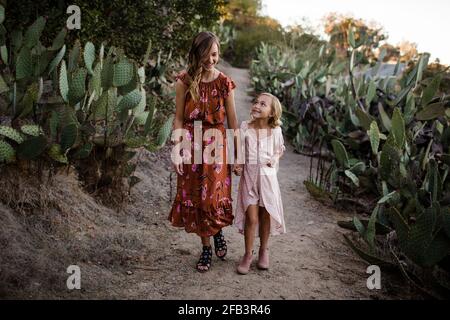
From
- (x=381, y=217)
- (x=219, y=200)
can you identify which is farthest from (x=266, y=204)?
(x=381, y=217)

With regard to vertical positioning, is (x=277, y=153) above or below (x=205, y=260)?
above

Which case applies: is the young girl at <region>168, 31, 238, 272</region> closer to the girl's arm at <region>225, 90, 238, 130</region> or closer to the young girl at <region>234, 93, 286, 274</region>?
the girl's arm at <region>225, 90, 238, 130</region>

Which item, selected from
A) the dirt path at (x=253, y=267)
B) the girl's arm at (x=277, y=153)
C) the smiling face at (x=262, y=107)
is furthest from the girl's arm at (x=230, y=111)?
the dirt path at (x=253, y=267)

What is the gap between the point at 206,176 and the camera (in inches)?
118

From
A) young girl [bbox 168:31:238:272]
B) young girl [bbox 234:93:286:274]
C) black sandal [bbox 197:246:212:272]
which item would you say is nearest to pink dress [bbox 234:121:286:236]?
young girl [bbox 234:93:286:274]

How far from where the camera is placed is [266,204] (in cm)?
294

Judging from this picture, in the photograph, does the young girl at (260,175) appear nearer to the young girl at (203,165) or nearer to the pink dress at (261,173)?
the pink dress at (261,173)

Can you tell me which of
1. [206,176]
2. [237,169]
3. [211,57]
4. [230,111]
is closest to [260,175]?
[237,169]

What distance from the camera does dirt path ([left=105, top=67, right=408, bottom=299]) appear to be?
2.79m

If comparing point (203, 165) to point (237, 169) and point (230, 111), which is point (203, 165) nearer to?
point (237, 169)

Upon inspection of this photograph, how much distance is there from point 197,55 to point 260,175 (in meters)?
0.80

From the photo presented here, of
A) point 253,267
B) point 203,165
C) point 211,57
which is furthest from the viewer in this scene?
point 253,267

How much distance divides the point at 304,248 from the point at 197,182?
1070 mm
